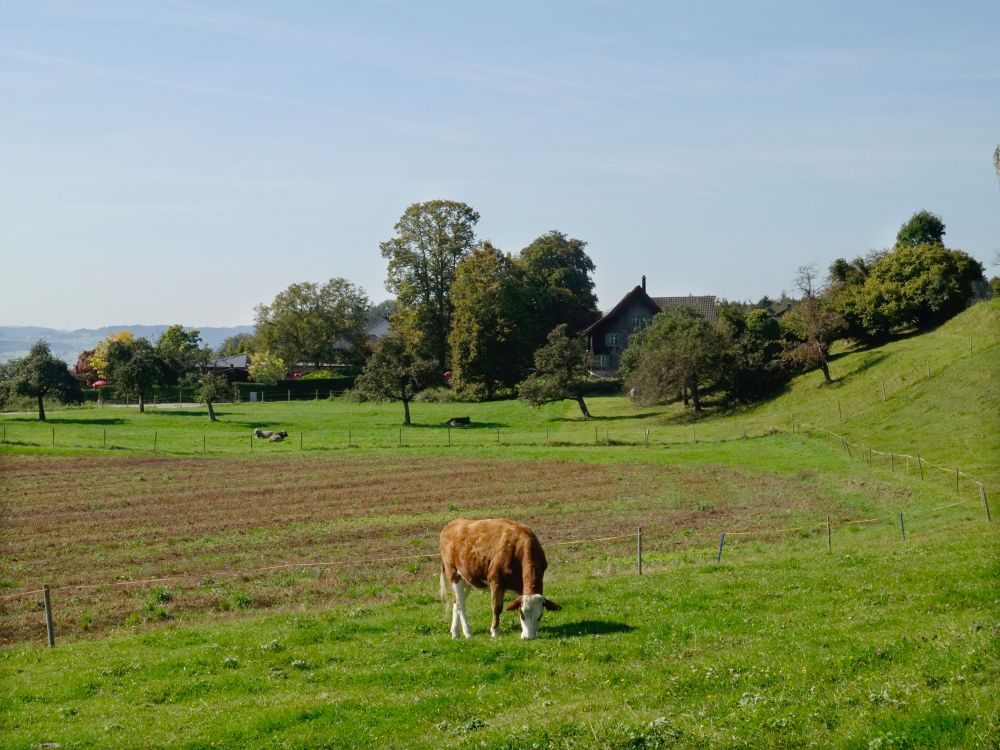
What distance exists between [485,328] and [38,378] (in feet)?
137

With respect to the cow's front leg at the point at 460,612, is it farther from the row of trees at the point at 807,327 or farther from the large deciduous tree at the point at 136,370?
the large deciduous tree at the point at 136,370

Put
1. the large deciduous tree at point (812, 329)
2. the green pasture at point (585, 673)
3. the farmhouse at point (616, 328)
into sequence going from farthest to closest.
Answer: the farmhouse at point (616, 328)
the large deciduous tree at point (812, 329)
the green pasture at point (585, 673)

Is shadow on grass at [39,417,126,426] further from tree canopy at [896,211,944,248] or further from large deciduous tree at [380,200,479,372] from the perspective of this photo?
tree canopy at [896,211,944,248]

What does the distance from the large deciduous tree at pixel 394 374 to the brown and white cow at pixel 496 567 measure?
61.2 metres

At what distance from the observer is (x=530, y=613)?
16656mm

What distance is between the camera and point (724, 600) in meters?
18.9

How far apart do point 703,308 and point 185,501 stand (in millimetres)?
91390

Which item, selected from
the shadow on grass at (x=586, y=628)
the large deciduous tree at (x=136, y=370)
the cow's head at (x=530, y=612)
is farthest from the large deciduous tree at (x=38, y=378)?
the cow's head at (x=530, y=612)

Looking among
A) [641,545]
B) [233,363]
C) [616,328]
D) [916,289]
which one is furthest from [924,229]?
[233,363]

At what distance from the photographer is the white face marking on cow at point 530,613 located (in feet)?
54.4

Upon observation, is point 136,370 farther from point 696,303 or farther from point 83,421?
point 696,303

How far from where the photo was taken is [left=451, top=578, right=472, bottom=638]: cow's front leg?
1748 centimetres

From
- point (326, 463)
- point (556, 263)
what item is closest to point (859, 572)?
point (326, 463)

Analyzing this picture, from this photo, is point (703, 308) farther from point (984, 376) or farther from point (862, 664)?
point (862, 664)
